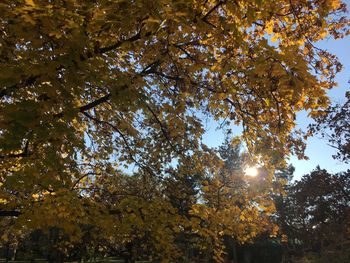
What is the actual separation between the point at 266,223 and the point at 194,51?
4040 millimetres

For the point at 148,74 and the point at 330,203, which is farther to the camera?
the point at 330,203

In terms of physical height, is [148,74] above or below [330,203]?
below

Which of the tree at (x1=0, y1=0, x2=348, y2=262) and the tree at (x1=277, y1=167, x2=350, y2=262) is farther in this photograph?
the tree at (x1=277, y1=167, x2=350, y2=262)

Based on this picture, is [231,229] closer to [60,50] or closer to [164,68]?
[164,68]

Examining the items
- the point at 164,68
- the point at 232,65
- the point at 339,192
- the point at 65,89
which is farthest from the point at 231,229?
the point at 339,192

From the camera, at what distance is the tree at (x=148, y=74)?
3812 mm

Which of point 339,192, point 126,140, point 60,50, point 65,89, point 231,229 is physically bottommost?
point 231,229

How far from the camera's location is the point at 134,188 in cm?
1141

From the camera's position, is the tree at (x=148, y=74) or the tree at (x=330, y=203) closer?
the tree at (x=148, y=74)

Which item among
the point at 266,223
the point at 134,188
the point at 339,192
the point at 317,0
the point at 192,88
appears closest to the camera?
the point at 317,0

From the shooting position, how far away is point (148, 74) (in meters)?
7.29

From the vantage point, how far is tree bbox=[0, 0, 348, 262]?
12.5ft

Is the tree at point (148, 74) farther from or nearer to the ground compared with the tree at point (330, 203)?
nearer to the ground

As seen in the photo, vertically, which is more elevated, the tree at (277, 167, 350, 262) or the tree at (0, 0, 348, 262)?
the tree at (277, 167, 350, 262)
